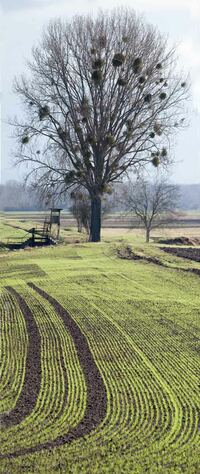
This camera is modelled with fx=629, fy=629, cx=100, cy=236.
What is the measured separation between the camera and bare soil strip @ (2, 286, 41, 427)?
11726 millimetres

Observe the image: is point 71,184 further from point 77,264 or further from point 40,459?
point 40,459

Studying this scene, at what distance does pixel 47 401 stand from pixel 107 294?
10.7m

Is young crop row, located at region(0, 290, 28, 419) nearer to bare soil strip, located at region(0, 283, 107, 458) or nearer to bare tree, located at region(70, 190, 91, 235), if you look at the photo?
bare soil strip, located at region(0, 283, 107, 458)

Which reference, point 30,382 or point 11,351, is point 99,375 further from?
point 11,351

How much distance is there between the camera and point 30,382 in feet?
44.5

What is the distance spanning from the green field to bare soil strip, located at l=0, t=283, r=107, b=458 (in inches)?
0.8

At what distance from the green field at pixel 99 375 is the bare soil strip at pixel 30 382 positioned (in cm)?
2

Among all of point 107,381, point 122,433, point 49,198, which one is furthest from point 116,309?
point 49,198

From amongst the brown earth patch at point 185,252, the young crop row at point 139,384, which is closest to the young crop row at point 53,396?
the young crop row at point 139,384

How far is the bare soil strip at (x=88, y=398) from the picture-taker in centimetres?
1068

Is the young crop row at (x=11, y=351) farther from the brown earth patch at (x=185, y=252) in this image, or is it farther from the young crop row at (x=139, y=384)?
the brown earth patch at (x=185, y=252)

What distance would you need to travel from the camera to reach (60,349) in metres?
16.1

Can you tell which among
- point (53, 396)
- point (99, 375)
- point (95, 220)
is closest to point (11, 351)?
point (99, 375)

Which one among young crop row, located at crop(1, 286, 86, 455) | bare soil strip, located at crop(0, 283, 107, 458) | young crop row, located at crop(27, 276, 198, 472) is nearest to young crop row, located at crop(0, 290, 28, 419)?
young crop row, located at crop(1, 286, 86, 455)
